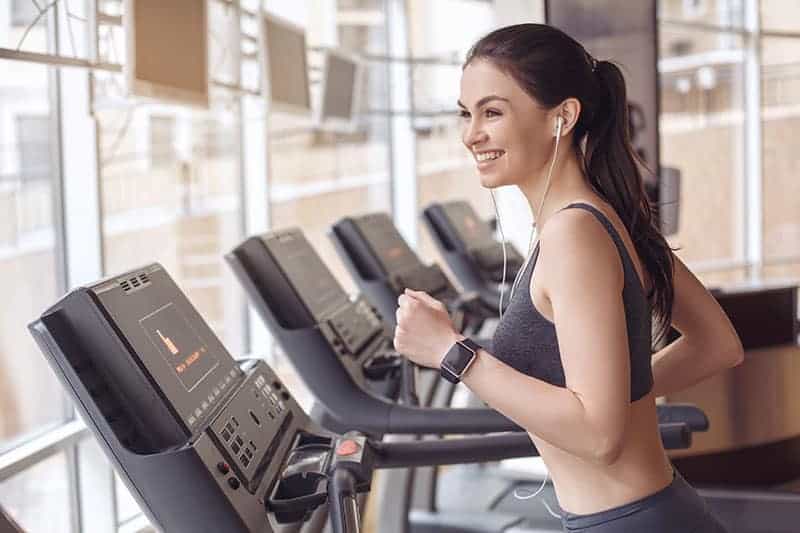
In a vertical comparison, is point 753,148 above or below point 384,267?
above

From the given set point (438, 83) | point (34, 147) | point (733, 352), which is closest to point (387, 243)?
point (34, 147)

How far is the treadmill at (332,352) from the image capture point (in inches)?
91.2

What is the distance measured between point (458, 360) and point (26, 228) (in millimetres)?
2498

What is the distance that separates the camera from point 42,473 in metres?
3.54

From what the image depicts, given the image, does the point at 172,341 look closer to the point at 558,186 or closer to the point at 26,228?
the point at 558,186

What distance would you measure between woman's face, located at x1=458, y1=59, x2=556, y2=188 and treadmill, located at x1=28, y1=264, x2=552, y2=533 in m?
0.49

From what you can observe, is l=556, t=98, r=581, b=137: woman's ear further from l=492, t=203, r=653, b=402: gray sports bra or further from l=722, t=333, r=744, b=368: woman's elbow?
l=722, t=333, r=744, b=368: woman's elbow

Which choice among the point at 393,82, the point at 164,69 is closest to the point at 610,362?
the point at 164,69

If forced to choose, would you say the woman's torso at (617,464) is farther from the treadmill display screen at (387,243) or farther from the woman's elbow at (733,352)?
the treadmill display screen at (387,243)

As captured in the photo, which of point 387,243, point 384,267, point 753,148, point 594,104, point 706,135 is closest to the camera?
point 594,104

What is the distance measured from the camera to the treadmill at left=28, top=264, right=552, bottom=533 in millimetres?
1442

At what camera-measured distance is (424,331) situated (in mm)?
1505

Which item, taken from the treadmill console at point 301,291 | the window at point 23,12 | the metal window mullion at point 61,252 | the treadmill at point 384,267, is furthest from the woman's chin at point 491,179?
the metal window mullion at point 61,252

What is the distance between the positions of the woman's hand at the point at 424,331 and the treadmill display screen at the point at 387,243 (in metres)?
1.71
